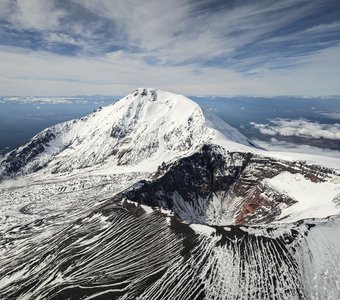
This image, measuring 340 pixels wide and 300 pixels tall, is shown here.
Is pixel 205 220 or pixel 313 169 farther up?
pixel 313 169

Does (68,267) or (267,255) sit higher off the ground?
(267,255)

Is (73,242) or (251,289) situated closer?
(251,289)

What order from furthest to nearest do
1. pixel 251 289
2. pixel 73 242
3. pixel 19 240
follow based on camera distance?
pixel 19 240 < pixel 73 242 < pixel 251 289

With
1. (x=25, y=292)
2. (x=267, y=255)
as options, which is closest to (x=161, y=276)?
(x=267, y=255)

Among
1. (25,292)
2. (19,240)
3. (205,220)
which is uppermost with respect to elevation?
(25,292)

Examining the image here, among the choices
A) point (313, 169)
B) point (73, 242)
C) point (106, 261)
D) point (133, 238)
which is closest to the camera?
point (106, 261)

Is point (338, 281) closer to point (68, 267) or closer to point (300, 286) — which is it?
point (300, 286)

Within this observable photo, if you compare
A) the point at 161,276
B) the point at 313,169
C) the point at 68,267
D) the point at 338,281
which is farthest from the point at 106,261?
the point at 313,169

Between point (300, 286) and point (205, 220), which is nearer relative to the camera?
point (300, 286)

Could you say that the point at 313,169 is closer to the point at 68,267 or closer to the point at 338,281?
the point at 338,281
